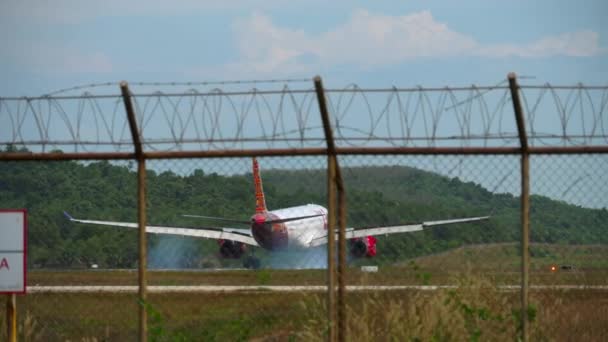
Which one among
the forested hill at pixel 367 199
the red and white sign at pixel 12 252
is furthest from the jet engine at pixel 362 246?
the red and white sign at pixel 12 252

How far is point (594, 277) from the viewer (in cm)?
Answer: 1714

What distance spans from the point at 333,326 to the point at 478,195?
357cm

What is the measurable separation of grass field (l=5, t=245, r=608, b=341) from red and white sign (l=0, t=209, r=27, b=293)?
1.20m

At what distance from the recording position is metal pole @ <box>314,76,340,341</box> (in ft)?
26.1

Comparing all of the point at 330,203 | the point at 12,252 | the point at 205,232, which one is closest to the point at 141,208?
the point at 12,252

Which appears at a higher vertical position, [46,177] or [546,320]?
[46,177]

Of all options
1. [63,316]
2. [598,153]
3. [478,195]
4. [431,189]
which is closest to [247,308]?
[63,316]

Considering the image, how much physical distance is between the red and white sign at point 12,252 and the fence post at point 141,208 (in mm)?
1079

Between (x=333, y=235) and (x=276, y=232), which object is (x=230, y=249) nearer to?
(x=276, y=232)

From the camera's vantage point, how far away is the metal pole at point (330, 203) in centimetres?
797

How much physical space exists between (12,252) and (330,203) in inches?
116

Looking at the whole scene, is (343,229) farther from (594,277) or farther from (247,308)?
(594,277)

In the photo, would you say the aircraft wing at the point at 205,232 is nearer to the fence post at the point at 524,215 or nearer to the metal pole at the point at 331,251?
the metal pole at the point at 331,251

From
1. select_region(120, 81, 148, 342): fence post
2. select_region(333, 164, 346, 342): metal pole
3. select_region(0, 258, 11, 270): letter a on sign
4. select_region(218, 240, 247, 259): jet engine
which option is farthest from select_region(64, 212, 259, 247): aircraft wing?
select_region(333, 164, 346, 342): metal pole
